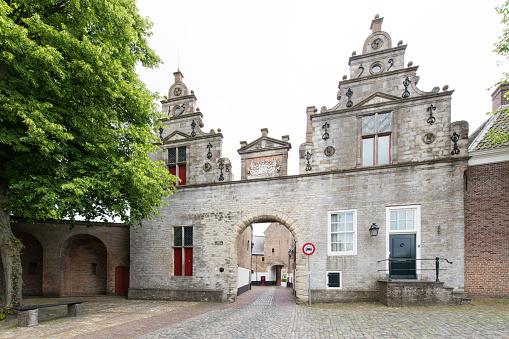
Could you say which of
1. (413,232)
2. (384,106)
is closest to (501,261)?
(413,232)

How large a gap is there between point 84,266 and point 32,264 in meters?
2.66

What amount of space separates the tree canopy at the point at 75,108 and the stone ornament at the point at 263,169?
4416 mm

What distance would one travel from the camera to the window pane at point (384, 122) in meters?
11.7

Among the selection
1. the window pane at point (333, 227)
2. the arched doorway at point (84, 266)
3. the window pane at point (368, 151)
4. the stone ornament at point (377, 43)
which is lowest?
the arched doorway at point (84, 266)

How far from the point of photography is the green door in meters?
10.6

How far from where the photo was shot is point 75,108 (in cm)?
903

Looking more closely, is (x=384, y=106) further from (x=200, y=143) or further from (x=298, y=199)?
(x=200, y=143)

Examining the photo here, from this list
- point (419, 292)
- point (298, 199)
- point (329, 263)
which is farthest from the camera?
point (298, 199)

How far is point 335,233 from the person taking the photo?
11.6 m

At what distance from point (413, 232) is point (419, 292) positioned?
2.26 meters

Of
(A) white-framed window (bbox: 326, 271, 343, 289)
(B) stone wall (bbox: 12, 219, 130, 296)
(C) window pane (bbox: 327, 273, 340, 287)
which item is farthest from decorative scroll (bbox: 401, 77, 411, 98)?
(B) stone wall (bbox: 12, 219, 130, 296)

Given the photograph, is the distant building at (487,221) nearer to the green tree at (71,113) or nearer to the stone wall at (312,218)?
the stone wall at (312,218)

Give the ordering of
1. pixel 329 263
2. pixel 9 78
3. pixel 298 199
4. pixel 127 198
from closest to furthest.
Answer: pixel 9 78
pixel 127 198
pixel 329 263
pixel 298 199

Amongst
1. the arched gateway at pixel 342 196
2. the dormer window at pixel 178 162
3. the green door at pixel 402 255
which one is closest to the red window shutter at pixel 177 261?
the arched gateway at pixel 342 196
